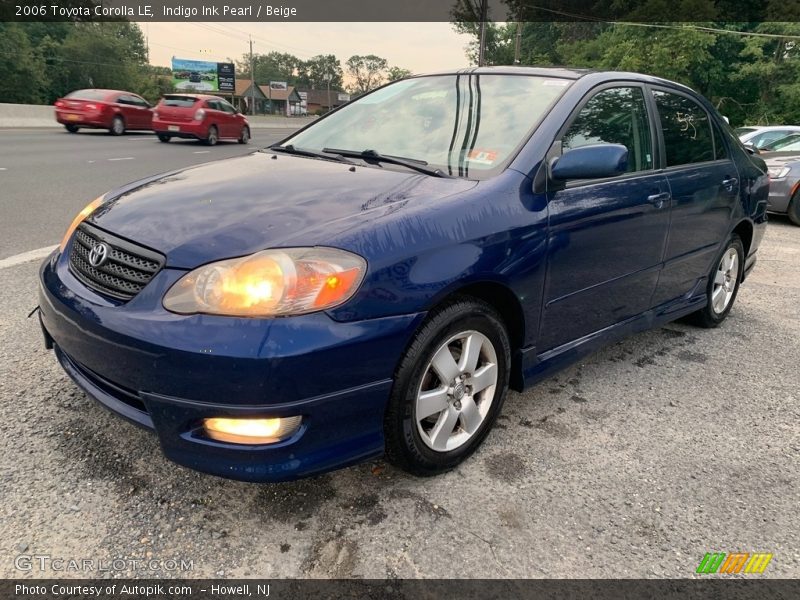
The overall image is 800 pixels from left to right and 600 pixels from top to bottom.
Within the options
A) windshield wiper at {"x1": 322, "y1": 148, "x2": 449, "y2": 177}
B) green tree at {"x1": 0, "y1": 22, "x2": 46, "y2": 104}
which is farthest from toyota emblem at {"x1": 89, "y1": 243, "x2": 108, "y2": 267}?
green tree at {"x1": 0, "y1": 22, "x2": 46, "y2": 104}

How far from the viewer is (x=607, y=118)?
3.09 meters

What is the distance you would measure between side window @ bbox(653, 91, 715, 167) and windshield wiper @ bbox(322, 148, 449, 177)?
5.25 feet

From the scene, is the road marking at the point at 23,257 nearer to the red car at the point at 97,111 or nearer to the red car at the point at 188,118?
the red car at the point at 188,118

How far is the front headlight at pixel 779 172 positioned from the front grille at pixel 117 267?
951 cm

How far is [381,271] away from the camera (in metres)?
2.00

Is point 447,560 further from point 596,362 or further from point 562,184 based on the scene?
point 596,362

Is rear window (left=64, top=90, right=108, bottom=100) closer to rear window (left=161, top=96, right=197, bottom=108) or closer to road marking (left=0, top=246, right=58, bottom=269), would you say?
rear window (left=161, top=96, right=197, bottom=108)

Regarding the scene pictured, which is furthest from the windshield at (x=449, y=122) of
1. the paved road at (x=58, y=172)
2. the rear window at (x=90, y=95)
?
the rear window at (x=90, y=95)

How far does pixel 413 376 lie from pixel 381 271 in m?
0.41

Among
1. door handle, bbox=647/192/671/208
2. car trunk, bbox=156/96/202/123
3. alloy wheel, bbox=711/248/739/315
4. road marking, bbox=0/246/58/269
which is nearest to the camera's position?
door handle, bbox=647/192/671/208

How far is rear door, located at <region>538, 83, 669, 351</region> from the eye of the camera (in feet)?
8.84

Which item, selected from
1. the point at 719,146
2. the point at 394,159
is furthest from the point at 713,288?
the point at 394,159

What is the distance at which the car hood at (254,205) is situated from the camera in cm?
204

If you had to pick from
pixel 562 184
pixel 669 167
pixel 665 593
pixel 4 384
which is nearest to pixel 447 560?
pixel 665 593
